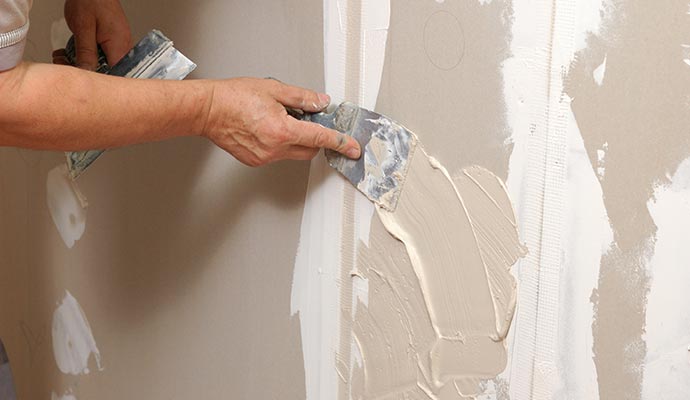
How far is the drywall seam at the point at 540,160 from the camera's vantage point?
1.18 meters

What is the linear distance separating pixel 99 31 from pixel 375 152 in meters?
0.68

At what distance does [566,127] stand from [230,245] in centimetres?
81

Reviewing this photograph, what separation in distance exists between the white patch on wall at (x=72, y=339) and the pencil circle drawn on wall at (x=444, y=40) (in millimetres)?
1314

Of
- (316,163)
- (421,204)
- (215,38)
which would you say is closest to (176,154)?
(215,38)

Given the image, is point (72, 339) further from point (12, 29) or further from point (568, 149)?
point (568, 149)

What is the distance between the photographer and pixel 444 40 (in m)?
1.31

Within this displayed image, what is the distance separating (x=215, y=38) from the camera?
1.69 meters

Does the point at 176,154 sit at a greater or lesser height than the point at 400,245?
greater

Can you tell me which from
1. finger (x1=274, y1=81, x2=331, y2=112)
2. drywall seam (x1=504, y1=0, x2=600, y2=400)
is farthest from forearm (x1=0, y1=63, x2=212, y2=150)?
drywall seam (x1=504, y1=0, x2=600, y2=400)

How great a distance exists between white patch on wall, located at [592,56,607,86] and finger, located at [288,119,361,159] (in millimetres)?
443

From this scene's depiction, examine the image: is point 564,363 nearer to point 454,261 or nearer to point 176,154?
point 454,261

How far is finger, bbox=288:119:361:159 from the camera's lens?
142cm

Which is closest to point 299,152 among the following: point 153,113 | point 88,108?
point 153,113

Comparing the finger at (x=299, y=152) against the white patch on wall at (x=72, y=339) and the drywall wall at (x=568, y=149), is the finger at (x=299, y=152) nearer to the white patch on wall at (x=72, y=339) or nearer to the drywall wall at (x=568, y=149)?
the drywall wall at (x=568, y=149)
